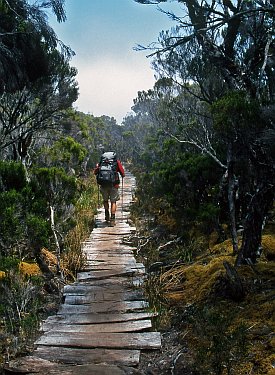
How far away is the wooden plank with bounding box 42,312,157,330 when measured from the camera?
4.56 m

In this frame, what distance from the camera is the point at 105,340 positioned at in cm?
399

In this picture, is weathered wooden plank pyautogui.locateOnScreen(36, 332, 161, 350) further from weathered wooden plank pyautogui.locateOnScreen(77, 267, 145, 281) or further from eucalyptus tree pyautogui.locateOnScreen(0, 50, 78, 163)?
eucalyptus tree pyautogui.locateOnScreen(0, 50, 78, 163)

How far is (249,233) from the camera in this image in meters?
4.92

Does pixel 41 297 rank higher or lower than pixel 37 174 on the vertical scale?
lower

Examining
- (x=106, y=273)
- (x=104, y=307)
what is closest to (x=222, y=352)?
(x=104, y=307)

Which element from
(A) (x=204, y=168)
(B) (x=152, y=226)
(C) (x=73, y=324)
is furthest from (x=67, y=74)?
(C) (x=73, y=324)

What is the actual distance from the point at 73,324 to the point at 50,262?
2572mm

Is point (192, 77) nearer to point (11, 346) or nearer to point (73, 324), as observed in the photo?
point (73, 324)

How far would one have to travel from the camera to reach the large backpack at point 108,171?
1000cm

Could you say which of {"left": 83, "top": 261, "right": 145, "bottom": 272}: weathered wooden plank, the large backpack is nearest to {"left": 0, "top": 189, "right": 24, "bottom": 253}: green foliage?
{"left": 83, "top": 261, "right": 145, "bottom": 272}: weathered wooden plank

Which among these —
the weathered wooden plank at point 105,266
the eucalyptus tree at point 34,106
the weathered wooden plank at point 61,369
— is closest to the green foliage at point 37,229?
the weathered wooden plank at point 61,369

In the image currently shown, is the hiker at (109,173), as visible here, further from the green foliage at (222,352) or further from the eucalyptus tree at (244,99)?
the green foliage at (222,352)

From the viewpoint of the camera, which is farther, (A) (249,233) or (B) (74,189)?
(B) (74,189)

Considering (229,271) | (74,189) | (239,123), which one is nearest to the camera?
(239,123)
